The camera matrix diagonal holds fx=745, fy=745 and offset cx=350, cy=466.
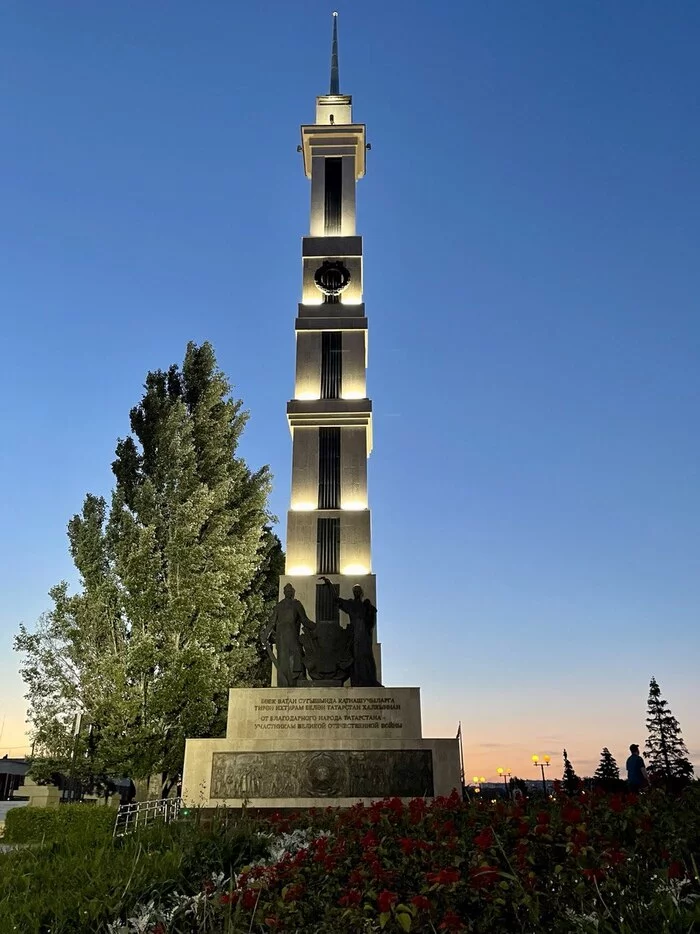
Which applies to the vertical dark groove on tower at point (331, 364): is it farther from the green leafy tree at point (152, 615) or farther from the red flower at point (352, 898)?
the red flower at point (352, 898)

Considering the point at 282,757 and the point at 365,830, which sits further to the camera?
the point at 282,757

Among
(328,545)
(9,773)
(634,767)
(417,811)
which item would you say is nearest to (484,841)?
(417,811)

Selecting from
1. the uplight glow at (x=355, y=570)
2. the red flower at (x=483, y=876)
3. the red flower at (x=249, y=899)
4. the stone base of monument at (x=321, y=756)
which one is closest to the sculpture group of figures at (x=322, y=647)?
the stone base of monument at (x=321, y=756)

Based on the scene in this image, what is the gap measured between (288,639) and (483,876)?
15.6 meters

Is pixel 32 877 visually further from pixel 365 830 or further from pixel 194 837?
pixel 365 830

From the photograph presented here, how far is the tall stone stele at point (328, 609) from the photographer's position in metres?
17.3

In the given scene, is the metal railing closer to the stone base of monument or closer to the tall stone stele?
Answer: the stone base of monument

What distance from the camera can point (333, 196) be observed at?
3084 centimetres

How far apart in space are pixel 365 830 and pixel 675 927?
12.4 feet

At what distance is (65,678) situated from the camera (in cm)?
2291

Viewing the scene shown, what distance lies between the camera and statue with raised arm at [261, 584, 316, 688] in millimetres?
19516

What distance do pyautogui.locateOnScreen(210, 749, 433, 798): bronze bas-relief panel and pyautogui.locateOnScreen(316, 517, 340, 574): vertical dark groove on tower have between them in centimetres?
762

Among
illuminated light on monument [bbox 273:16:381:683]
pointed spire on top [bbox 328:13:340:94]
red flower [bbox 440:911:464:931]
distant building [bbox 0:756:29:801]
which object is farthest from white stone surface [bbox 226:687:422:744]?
distant building [bbox 0:756:29:801]

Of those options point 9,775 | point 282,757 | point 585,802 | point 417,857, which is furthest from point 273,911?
point 9,775
